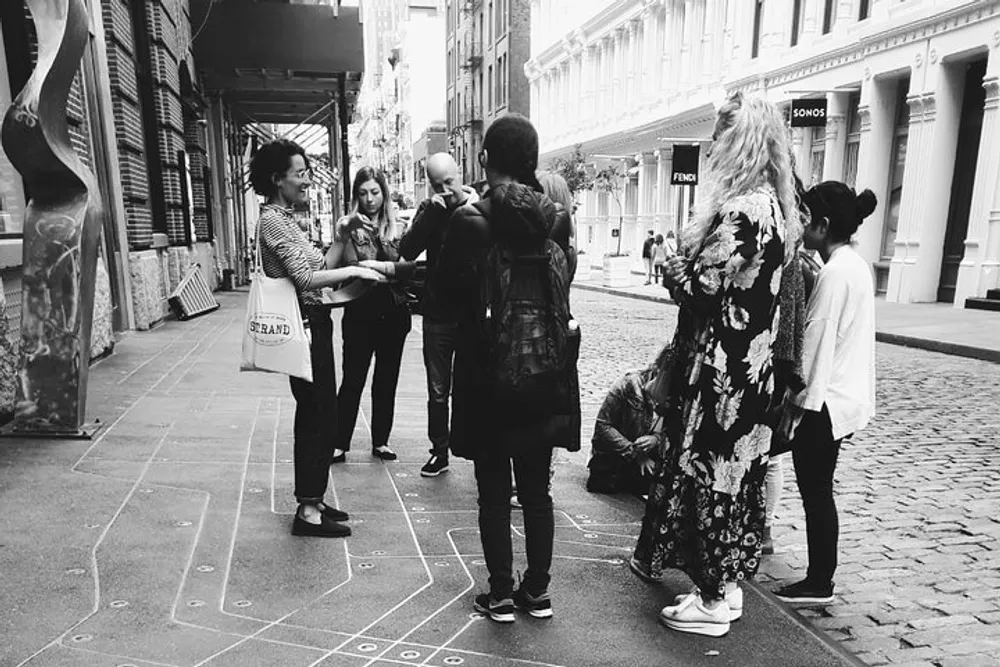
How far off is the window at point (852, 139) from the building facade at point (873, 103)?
0.04m

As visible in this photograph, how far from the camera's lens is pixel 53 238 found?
194 inches

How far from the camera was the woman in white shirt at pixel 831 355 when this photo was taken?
118 inches

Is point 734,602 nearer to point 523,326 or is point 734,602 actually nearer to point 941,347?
point 523,326

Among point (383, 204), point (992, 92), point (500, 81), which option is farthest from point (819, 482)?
point (500, 81)

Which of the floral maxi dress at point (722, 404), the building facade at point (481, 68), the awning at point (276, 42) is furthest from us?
the building facade at point (481, 68)

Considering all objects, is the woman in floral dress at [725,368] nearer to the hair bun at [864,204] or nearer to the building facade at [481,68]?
the hair bun at [864,204]

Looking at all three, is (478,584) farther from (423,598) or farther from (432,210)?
(432,210)

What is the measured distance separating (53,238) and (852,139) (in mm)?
19282

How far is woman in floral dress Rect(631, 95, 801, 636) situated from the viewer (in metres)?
2.71

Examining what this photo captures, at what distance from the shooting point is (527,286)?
2771 millimetres

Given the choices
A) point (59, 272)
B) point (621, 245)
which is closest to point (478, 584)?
point (59, 272)

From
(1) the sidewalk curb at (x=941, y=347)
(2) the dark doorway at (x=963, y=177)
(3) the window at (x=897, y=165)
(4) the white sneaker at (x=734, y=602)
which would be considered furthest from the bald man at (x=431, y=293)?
(3) the window at (x=897, y=165)

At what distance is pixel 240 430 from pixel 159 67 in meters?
8.91

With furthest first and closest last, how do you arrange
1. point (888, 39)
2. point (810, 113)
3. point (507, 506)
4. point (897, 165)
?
point (897, 165) → point (888, 39) → point (810, 113) → point (507, 506)
